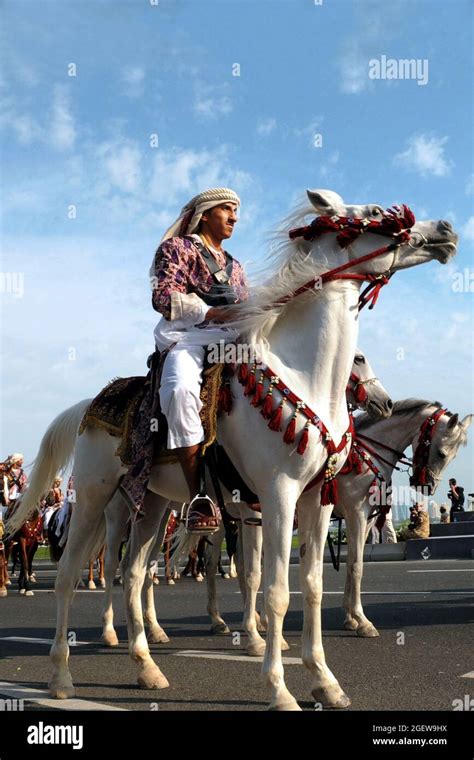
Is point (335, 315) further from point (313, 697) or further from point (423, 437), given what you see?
point (423, 437)

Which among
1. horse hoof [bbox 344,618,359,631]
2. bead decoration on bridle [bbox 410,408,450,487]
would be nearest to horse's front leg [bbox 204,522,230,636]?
horse hoof [bbox 344,618,359,631]

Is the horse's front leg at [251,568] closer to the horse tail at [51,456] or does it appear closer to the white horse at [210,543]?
the white horse at [210,543]

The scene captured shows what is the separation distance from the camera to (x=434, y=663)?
640cm

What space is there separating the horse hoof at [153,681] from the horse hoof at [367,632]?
2723mm

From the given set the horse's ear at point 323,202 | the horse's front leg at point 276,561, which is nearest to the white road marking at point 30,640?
the horse's front leg at point 276,561

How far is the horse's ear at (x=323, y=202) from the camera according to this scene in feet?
17.3

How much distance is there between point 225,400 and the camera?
5.34 metres

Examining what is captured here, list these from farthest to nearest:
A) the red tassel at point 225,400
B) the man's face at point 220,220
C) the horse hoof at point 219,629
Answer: the horse hoof at point 219,629, the man's face at point 220,220, the red tassel at point 225,400

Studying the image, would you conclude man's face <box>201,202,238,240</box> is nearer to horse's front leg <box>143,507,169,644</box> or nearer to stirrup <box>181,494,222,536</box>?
stirrup <box>181,494,222,536</box>

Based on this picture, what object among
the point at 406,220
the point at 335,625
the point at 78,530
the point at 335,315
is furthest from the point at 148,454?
the point at 335,625

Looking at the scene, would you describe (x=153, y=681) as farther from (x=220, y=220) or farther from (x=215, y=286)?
(x=220, y=220)

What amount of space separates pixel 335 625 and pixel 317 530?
4.00 m

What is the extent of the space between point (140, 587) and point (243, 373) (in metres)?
2.17

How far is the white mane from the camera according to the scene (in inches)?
210
